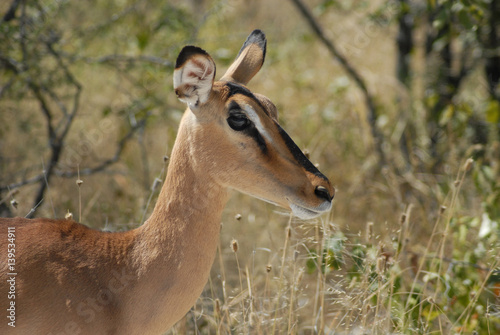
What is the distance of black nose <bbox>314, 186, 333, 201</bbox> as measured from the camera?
Answer: 238cm

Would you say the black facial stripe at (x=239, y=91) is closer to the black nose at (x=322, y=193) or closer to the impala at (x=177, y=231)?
the impala at (x=177, y=231)

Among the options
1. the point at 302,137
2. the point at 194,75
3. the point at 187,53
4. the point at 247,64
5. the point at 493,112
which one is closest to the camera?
the point at 187,53

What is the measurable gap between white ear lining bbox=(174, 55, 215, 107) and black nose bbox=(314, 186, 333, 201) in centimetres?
65

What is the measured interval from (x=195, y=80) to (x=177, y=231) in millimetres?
694

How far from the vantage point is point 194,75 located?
7.97 feet

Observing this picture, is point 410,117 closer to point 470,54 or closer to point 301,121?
point 470,54

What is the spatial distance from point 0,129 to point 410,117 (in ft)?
15.0

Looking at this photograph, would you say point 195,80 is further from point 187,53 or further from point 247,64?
point 247,64

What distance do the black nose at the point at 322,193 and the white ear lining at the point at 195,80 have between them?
25.8 inches

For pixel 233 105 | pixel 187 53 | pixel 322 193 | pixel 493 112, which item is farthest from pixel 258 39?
pixel 493 112

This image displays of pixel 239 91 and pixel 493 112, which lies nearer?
pixel 239 91

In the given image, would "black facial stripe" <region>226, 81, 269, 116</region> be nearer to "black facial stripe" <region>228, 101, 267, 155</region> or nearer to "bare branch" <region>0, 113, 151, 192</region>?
"black facial stripe" <region>228, 101, 267, 155</region>

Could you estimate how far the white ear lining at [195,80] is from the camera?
2.37 metres

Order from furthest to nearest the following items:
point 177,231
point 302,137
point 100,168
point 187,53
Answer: point 302,137, point 100,168, point 177,231, point 187,53
